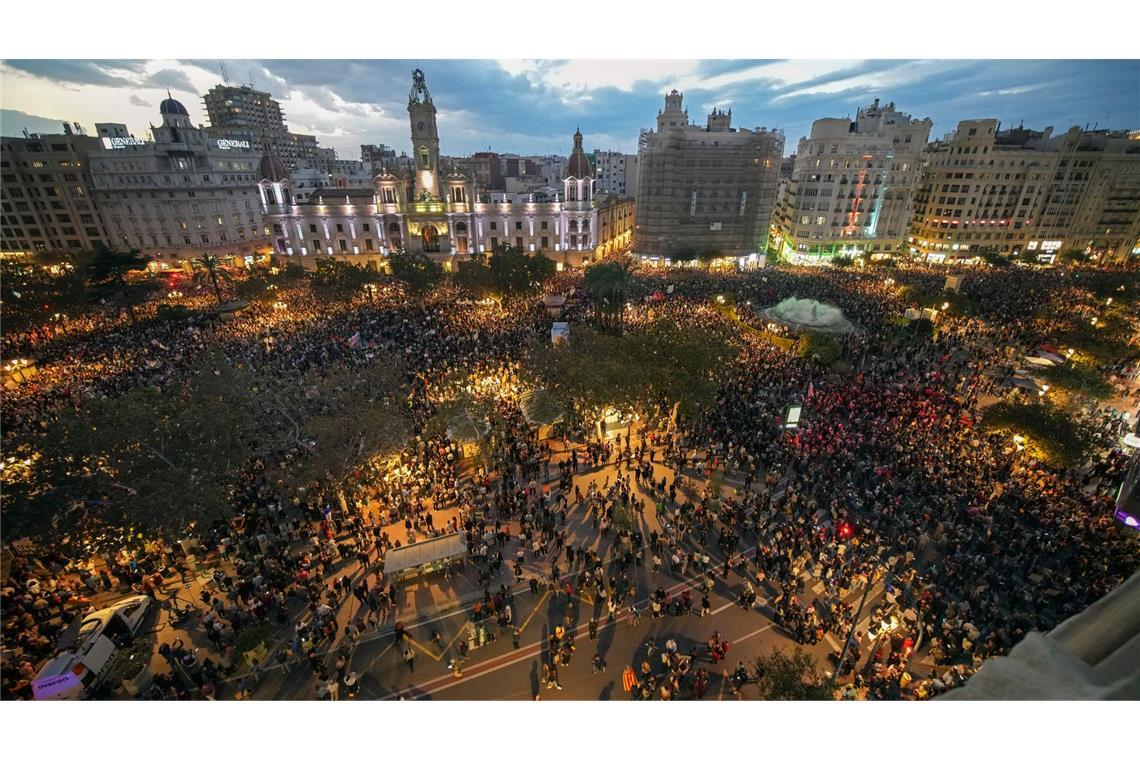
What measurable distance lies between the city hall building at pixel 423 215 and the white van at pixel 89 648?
60566mm

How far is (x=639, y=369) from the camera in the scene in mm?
21750

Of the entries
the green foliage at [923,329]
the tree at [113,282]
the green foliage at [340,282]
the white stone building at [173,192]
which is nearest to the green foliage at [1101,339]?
the green foliage at [923,329]

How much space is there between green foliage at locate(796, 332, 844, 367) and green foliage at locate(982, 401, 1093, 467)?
34.1ft

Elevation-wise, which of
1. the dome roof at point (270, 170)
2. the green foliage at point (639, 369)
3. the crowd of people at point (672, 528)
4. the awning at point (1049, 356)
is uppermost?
the dome roof at point (270, 170)

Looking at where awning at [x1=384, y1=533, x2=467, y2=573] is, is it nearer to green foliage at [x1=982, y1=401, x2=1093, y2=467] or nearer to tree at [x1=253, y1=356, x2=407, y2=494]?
tree at [x1=253, y1=356, x2=407, y2=494]

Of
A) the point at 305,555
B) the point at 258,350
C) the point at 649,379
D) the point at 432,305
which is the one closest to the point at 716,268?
the point at 432,305

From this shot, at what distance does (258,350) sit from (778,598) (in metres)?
35.4

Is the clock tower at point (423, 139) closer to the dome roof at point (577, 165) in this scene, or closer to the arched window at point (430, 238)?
the arched window at point (430, 238)

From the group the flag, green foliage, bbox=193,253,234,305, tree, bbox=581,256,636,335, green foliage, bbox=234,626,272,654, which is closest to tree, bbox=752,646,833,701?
the flag

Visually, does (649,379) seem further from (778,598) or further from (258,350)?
(258,350)

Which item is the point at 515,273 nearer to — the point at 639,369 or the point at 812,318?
the point at 812,318

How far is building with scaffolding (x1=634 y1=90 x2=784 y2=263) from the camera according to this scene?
68500mm

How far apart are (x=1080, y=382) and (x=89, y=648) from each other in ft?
136

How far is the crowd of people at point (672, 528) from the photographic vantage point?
531 inches
